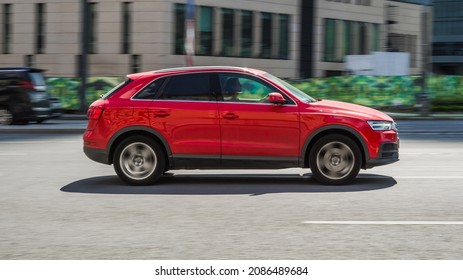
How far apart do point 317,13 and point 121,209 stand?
1996 inches

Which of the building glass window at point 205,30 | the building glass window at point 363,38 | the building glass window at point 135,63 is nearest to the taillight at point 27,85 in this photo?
the building glass window at point 135,63

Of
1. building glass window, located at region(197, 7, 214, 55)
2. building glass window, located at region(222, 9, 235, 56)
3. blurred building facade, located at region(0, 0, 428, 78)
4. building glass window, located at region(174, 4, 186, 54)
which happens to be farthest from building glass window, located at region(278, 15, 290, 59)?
building glass window, located at region(174, 4, 186, 54)

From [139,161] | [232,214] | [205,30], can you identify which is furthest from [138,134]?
[205,30]

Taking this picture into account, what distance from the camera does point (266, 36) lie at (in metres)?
54.8

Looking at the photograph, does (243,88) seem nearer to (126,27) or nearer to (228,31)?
(126,27)

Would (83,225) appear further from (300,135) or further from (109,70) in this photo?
(109,70)

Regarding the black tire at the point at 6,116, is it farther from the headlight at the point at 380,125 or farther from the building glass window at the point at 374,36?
the building glass window at the point at 374,36

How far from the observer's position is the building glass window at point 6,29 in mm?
52844

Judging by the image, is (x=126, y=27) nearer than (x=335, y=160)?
No

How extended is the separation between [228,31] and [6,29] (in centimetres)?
1481

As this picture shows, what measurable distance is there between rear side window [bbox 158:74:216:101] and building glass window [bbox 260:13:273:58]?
44.1 metres

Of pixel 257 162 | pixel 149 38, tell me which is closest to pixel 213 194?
pixel 257 162

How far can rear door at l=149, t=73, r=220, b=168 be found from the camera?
33.8ft

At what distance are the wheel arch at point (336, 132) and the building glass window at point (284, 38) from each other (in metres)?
45.8
